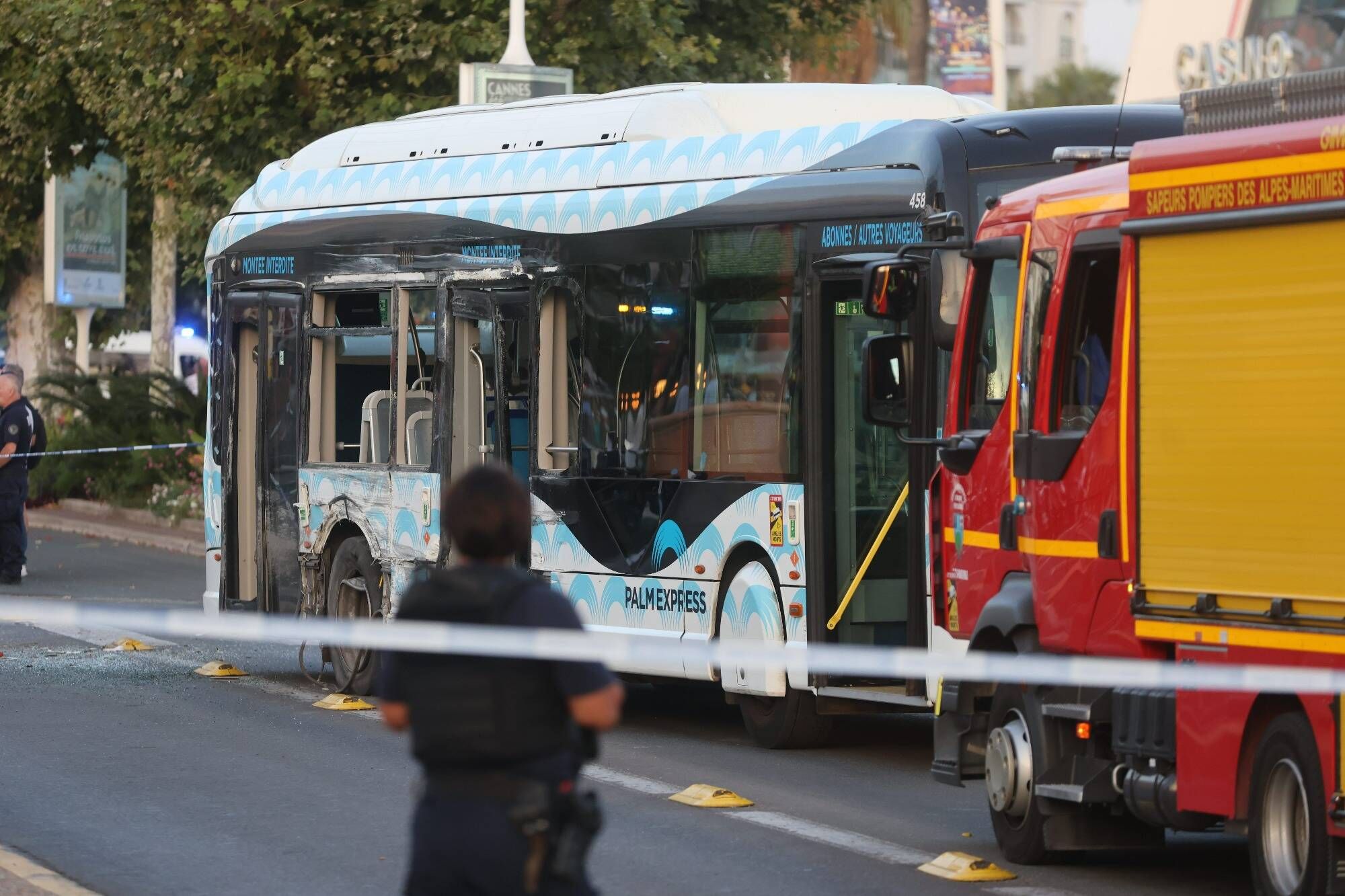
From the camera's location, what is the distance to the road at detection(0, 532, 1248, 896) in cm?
867

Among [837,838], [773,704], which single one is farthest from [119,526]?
[837,838]

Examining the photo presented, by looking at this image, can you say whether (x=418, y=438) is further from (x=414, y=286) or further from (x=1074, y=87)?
(x=1074, y=87)

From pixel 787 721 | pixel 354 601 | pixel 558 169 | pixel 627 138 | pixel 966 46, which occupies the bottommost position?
pixel 787 721

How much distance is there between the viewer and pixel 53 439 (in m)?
33.7

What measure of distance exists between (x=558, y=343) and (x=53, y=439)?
21881 mm

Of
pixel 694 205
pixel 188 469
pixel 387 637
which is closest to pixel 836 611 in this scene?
pixel 694 205

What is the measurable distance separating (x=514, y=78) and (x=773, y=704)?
9.89 metres

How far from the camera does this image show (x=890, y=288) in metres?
10.2

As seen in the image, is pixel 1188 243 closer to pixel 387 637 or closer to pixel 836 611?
pixel 387 637

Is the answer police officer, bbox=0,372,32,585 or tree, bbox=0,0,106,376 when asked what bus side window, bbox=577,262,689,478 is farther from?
tree, bbox=0,0,106,376

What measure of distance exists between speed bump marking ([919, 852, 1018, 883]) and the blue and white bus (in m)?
2.27

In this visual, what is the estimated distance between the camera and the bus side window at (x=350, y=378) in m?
14.7

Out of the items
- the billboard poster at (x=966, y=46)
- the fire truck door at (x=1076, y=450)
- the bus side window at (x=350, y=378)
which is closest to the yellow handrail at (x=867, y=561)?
the fire truck door at (x=1076, y=450)

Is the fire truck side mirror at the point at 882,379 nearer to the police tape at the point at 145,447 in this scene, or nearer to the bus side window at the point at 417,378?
the bus side window at the point at 417,378
